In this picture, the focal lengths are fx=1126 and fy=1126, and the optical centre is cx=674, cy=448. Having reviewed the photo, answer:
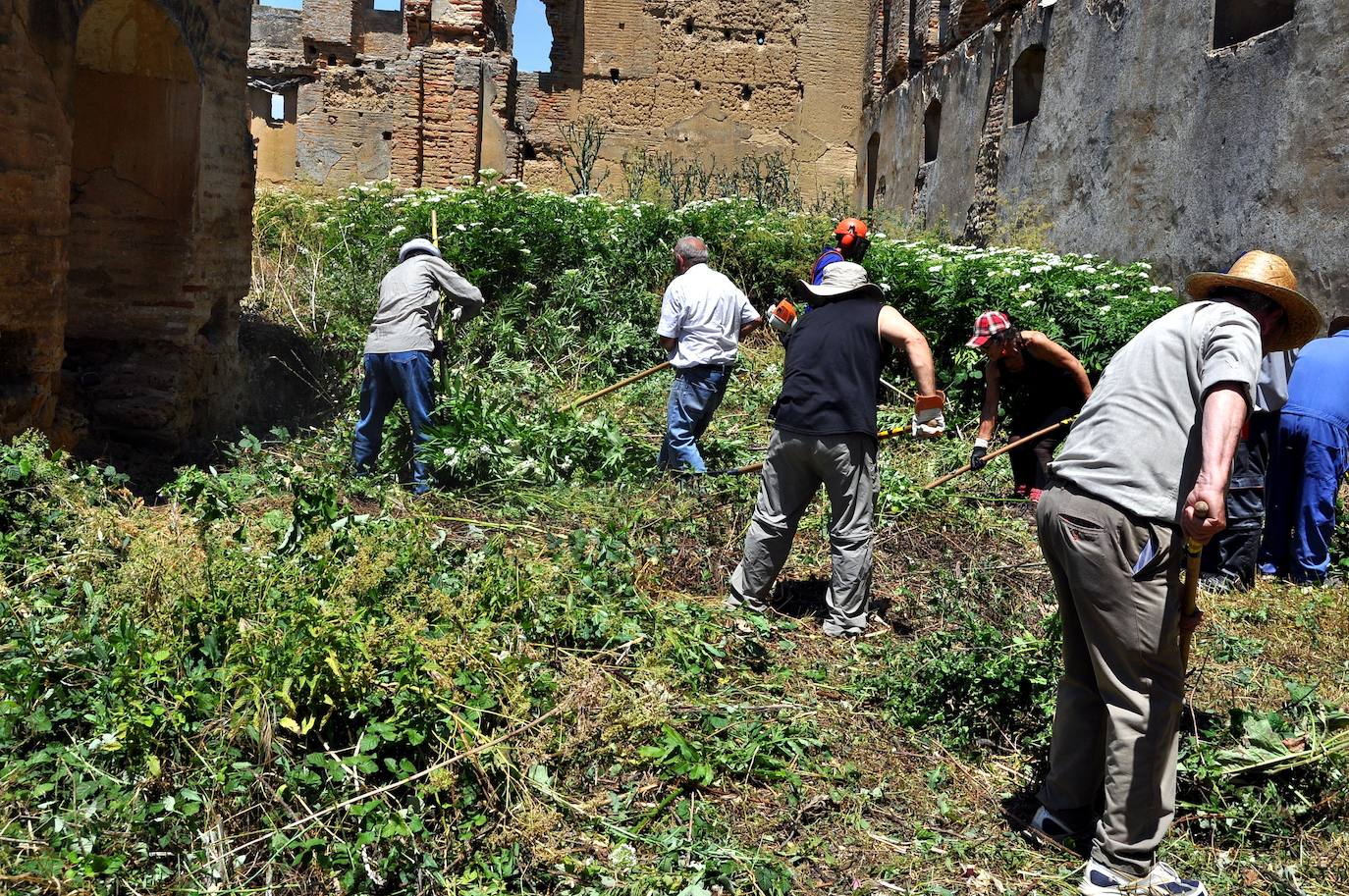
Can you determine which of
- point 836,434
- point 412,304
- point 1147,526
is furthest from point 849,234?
point 1147,526

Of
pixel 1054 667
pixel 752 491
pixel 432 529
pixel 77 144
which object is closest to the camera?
pixel 1054 667

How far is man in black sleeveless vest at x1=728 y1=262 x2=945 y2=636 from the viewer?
518 centimetres

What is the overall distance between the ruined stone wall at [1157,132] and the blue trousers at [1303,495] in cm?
212

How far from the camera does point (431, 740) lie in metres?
3.65

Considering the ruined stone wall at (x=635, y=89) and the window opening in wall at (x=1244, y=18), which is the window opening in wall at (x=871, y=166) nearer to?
the ruined stone wall at (x=635, y=89)

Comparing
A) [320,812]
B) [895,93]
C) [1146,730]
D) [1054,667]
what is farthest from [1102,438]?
[895,93]

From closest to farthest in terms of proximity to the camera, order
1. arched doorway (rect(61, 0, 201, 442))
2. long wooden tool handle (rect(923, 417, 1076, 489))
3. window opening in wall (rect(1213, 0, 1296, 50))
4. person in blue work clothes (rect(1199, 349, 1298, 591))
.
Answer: person in blue work clothes (rect(1199, 349, 1298, 591)) < long wooden tool handle (rect(923, 417, 1076, 489)) < arched doorway (rect(61, 0, 201, 442)) < window opening in wall (rect(1213, 0, 1296, 50))

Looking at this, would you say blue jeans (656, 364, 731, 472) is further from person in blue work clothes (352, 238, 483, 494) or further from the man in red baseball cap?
the man in red baseball cap

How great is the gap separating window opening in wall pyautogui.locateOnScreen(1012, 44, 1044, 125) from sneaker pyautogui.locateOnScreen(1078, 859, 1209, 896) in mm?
11726

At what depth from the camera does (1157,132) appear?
10.5 metres

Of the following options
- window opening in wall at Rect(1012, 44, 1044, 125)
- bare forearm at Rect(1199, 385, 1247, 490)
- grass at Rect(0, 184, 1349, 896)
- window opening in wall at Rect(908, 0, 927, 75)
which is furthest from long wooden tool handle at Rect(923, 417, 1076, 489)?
window opening in wall at Rect(908, 0, 927, 75)

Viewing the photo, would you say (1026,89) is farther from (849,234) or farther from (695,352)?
(695,352)

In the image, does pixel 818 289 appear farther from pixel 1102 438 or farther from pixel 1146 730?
pixel 1146 730

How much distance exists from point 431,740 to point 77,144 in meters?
5.57
